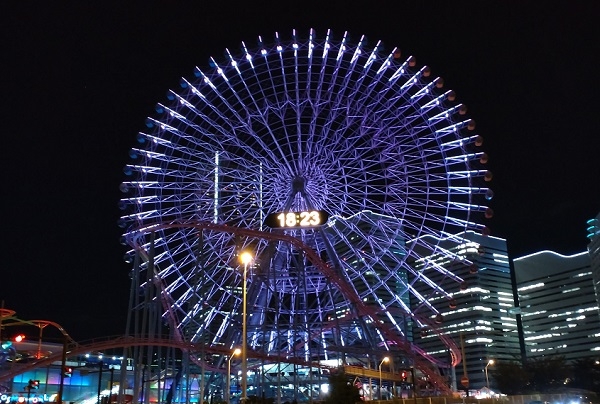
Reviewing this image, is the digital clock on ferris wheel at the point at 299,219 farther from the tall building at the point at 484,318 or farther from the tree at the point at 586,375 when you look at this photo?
the tall building at the point at 484,318

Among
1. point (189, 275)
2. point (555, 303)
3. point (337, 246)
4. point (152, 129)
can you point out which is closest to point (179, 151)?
point (152, 129)

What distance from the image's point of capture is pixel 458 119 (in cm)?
4194

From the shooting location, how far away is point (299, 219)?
40781 mm

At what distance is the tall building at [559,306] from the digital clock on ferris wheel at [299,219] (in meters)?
114

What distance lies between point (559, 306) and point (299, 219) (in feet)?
419

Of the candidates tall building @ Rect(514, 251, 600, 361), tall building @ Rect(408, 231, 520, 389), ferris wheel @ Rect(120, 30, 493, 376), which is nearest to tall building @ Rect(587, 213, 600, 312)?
tall building @ Rect(514, 251, 600, 361)

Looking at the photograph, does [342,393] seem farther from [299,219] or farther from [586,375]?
[586,375]

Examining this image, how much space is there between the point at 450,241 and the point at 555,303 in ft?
406

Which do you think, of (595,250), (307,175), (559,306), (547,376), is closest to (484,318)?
(595,250)

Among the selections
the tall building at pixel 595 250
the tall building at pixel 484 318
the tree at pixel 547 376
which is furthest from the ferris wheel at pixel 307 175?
the tall building at pixel 595 250

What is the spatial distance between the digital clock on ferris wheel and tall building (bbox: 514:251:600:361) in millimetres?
114378

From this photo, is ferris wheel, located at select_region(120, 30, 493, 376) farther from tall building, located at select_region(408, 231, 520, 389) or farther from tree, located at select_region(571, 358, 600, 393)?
tall building, located at select_region(408, 231, 520, 389)

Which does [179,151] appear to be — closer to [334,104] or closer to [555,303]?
[334,104]

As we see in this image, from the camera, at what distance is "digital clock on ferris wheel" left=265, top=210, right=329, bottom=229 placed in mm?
40312
